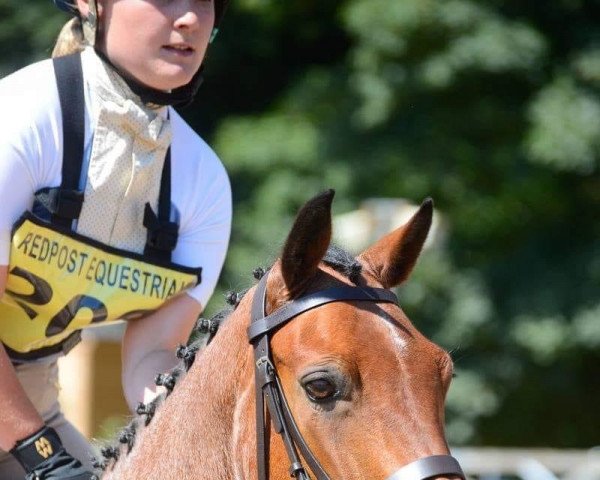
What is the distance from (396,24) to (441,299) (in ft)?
8.71

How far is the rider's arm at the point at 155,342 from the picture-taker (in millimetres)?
4035

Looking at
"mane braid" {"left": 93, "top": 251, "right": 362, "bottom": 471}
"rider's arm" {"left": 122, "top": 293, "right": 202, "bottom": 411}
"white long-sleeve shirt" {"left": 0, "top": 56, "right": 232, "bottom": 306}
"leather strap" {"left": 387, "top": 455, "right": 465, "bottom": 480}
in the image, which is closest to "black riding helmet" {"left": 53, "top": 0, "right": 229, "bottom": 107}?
"white long-sleeve shirt" {"left": 0, "top": 56, "right": 232, "bottom": 306}

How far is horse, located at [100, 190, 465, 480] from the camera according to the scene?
115 inches

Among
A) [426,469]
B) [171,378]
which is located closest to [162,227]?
[171,378]

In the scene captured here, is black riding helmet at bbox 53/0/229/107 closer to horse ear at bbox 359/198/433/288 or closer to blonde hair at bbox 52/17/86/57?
blonde hair at bbox 52/17/86/57

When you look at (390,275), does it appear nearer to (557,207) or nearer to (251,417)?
(251,417)

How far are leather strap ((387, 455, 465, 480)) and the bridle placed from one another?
3 centimetres

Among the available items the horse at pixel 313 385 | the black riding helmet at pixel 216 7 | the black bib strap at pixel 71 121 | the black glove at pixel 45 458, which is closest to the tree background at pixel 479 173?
the black riding helmet at pixel 216 7

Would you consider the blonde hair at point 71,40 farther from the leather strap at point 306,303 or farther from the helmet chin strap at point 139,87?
the leather strap at point 306,303

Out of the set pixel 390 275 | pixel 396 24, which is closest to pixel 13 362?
pixel 390 275

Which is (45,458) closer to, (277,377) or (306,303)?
(277,377)

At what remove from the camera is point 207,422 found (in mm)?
3184

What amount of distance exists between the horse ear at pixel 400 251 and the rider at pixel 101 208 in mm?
779

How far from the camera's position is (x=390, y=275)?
3.39 metres
